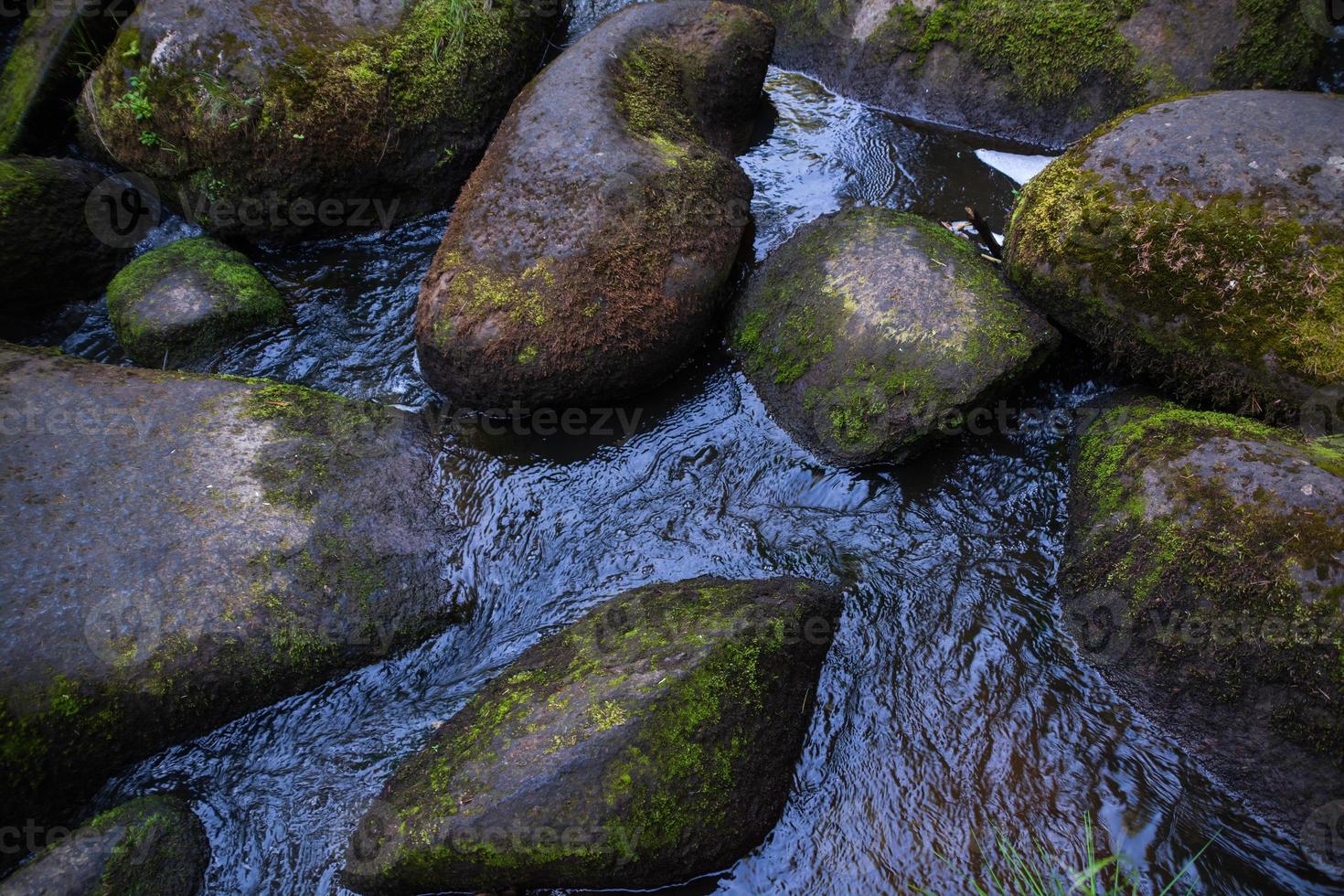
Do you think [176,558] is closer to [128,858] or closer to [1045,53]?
[128,858]

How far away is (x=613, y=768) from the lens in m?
2.89

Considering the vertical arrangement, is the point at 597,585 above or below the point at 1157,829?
above

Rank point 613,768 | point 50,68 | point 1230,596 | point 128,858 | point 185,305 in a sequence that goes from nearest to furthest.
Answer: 1. point 613,768
2. point 128,858
3. point 1230,596
4. point 185,305
5. point 50,68

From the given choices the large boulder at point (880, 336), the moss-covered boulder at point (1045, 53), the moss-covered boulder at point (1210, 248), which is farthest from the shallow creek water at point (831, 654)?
the moss-covered boulder at point (1045, 53)

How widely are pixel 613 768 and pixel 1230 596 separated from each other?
2399mm

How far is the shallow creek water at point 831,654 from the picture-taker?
3.09 metres

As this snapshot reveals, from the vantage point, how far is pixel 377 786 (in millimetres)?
3336

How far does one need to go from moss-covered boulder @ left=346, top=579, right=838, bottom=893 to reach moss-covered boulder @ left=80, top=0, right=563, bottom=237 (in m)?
3.81

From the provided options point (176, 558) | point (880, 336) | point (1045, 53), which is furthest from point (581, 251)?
point (1045, 53)

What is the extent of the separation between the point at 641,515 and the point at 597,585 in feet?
1.46

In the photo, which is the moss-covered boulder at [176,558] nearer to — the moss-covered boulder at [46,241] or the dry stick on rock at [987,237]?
the moss-covered boulder at [46,241]

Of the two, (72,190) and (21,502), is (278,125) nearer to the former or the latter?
(72,190)

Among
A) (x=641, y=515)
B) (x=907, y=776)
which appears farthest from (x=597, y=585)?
(x=907, y=776)

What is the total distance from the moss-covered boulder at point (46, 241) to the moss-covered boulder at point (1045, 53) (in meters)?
5.35
